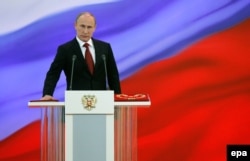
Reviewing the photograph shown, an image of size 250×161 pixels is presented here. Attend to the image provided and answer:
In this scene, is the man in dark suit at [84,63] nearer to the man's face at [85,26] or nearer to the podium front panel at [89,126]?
the man's face at [85,26]

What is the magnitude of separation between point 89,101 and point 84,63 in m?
0.70

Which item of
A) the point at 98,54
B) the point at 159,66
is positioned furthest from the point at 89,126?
the point at 159,66

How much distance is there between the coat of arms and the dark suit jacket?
59 cm

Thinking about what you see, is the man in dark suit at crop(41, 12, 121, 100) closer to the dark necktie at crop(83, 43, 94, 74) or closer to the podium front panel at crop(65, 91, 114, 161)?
the dark necktie at crop(83, 43, 94, 74)

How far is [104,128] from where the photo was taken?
3309 mm

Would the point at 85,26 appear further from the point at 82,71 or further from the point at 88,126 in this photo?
the point at 88,126

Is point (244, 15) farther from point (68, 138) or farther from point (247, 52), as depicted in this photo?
point (68, 138)

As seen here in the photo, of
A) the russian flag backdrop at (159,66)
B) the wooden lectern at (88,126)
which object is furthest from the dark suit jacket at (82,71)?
the russian flag backdrop at (159,66)

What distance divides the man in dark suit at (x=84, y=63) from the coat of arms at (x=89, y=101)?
59 centimetres

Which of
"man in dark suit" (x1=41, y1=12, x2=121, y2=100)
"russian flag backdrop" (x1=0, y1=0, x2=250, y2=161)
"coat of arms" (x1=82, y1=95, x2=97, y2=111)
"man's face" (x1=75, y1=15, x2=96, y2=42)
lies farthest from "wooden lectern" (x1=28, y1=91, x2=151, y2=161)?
"russian flag backdrop" (x1=0, y1=0, x2=250, y2=161)

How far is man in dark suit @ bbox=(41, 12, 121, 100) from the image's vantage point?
3.90 m

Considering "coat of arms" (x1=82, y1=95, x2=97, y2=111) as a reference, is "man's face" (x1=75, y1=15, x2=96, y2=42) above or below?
above

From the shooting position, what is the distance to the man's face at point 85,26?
12.9ft

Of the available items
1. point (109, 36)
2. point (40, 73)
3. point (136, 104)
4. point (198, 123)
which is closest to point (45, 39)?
point (40, 73)
